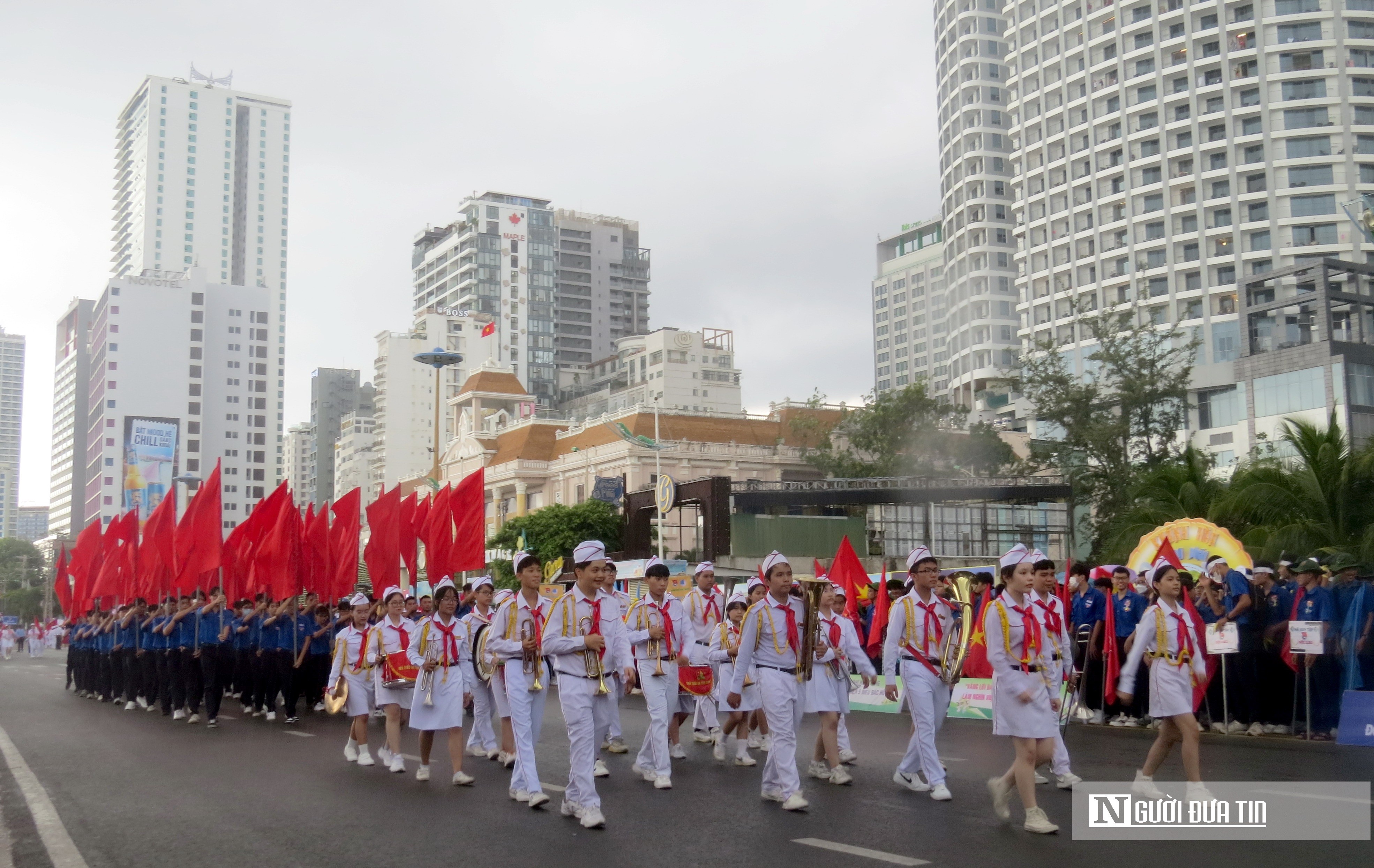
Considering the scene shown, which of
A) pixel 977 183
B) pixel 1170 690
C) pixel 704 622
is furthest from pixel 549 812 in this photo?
pixel 977 183

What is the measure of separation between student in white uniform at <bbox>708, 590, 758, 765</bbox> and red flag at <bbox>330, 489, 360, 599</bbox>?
8800 millimetres

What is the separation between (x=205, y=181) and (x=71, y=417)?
3605cm

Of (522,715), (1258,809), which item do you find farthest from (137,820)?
(1258,809)

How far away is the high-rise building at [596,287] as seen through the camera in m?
147

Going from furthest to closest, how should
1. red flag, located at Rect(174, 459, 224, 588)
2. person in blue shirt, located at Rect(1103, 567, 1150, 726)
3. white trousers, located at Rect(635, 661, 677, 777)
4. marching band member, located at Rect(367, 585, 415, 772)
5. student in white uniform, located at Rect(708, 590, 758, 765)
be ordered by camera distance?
red flag, located at Rect(174, 459, 224, 588), person in blue shirt, located at Rect(1103, 567, 1150, 726), marching band member, located at Rect(367, 585, 415, 772), student in white uniform, located at Rect(708, 590, 758, 765), white trousers, located at Rect(635, 661, 677, 777)

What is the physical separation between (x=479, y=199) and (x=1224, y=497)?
417ft

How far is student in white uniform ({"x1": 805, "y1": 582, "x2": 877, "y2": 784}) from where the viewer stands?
10102 mm

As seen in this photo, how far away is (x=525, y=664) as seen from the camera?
31.3ft

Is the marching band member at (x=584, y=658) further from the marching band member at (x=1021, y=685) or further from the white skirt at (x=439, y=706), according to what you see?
the marching band member at (x=1021, y=685)

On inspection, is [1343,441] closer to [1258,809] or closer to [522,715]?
[1258,809]

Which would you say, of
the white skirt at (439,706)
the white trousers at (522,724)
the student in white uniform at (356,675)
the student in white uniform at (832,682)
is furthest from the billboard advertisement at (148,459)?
the white trousers at (522,724)

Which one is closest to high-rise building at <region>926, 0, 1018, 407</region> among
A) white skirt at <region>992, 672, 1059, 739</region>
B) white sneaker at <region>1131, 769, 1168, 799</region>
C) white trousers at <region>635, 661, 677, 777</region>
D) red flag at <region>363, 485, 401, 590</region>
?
red flag at <region>363, 485, 401, 590</region>

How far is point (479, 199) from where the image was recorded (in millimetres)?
143500

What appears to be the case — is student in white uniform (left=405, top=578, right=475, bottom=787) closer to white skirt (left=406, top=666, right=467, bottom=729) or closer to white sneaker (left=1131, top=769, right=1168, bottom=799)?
white skirt (left=406, top=666, right=467, bottom=729)
